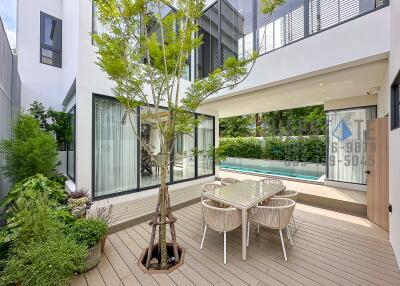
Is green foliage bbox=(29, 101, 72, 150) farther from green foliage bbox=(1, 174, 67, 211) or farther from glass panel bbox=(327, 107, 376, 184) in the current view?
glass panel bbox=(327, 107, 376, 184)

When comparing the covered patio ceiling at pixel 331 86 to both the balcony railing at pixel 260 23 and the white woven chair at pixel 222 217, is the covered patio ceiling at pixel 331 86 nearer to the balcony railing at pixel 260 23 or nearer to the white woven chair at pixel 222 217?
the balcony railing at pixel 260 23

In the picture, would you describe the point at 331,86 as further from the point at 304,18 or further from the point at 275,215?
the point at 275,215

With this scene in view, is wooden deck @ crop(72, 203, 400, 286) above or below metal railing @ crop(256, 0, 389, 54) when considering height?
below

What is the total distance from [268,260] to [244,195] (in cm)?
104

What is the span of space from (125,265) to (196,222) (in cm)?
170

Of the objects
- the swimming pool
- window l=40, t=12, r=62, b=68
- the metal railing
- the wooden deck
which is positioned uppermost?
window l=40, t=12, r=62, b=68

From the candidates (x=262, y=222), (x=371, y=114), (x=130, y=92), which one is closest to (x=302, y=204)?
(x=262, y=222)

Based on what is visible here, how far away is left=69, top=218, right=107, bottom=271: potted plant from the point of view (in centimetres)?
251

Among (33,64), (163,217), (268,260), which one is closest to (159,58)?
(163,217)

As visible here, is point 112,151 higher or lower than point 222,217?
higher

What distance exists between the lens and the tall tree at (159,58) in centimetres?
257

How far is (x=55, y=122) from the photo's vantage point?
5691 millimetres

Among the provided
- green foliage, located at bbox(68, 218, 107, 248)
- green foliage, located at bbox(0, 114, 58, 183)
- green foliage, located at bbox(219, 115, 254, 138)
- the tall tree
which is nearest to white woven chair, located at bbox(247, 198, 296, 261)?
the tall tree

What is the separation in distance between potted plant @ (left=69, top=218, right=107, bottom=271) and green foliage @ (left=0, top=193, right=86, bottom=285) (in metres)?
0.22
